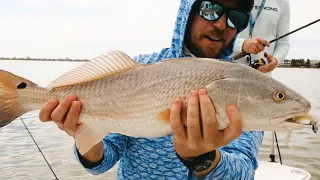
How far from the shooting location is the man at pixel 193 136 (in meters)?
1.91

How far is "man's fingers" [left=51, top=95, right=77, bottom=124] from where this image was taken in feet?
7.12

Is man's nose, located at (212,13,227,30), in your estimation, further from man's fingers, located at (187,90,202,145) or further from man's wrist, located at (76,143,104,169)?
man's wrist, located at (76,143,104,169)

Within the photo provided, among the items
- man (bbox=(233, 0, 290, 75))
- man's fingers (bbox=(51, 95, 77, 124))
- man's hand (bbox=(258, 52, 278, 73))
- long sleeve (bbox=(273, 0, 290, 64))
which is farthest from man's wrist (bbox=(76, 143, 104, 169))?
long sleeve (bbox=(273, 0, 290, 64))

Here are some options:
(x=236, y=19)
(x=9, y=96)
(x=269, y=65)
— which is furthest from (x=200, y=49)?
(x=269, y=65)

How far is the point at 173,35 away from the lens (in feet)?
9.46

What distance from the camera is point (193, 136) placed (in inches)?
→ 76.0

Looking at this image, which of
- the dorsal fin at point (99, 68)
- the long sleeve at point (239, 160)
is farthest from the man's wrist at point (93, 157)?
the long sleeve at point (239, 160)

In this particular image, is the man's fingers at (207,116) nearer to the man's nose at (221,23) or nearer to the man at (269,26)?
the man's nose at (221,23)

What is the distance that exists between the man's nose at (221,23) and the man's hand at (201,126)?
830 millimetres

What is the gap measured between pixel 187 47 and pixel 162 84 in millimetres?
855

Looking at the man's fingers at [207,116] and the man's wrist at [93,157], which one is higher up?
the man's fingers at [207,116]

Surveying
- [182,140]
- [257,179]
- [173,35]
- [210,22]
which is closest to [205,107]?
[182,140]

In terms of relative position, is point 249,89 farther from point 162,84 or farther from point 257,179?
point 257,179

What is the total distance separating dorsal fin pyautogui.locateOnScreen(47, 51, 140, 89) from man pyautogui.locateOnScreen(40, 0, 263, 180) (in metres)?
0.13
